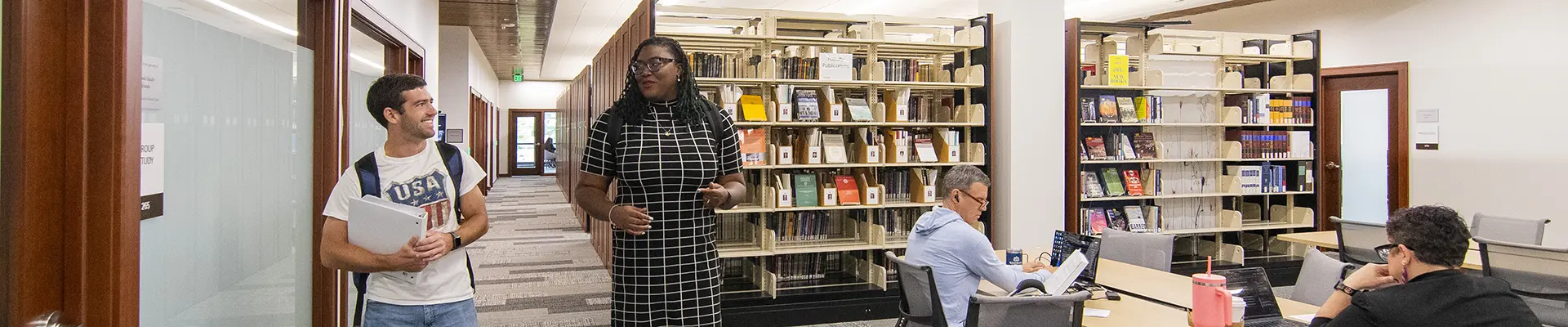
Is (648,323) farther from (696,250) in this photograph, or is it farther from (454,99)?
(454,99)

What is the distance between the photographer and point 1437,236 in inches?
89.8

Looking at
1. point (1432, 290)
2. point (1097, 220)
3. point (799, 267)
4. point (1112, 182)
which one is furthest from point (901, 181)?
point (1432, 290)

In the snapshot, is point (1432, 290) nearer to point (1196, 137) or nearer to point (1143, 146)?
point (1143, 146)

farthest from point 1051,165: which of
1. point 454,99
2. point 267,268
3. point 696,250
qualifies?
point 454,99

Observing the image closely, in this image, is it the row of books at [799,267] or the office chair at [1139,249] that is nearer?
the office chair at [1139,249]

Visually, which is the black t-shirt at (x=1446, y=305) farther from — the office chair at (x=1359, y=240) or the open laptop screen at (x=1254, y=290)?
the office chair at (x=1359, y=240)

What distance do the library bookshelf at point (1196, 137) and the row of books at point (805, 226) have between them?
1.73 metres

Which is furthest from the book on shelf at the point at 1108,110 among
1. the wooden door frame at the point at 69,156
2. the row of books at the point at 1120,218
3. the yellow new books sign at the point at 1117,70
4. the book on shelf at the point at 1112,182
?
the wooden door frame at the point at 69,156

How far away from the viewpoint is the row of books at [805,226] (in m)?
5.59

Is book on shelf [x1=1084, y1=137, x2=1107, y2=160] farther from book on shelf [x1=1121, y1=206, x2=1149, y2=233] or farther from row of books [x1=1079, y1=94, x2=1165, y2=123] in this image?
book on shelf [x1=1121, y1=206, x2=1149, y2=233]

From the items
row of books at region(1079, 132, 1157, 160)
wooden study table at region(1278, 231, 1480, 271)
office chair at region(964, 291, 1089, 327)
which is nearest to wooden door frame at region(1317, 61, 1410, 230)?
row of books at region(1079, 132, 1157, 160)

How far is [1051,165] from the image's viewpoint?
5941 mm

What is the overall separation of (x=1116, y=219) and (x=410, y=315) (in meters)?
5.60

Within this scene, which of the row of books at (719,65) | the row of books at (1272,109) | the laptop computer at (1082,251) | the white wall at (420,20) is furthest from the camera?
the row of books at (1272,109)
